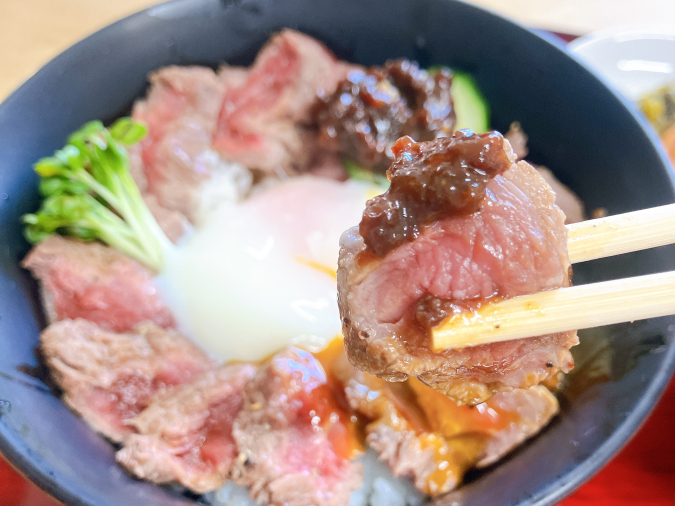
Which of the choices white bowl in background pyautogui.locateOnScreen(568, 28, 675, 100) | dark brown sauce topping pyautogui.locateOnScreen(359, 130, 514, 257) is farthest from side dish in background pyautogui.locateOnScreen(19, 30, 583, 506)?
white bowl in background pyautogui.locateOnScreen(568, 28, 675, 100)

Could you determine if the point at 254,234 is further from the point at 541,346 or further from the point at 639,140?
the point at 639,140

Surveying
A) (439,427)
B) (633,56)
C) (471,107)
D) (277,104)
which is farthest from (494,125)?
(439,427)

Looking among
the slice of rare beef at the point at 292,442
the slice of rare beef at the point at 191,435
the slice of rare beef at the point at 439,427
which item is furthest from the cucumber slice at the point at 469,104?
the slice of rare beef at the point at 191,435

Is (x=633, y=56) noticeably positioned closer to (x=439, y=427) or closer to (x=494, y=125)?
(x=494, y=125)

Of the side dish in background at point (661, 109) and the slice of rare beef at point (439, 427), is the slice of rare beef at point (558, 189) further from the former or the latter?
the side dish in background at point (661, 109)

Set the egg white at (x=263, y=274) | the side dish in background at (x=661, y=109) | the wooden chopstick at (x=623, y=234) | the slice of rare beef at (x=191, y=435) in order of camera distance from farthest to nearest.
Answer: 1. the side dish in background at (x=661, y=109)
2. the egg white at (x=263, y=274)
3. the slice of rare beef at (x=191, y=435)
4. the wooden chopstick at (x=623, y=234)

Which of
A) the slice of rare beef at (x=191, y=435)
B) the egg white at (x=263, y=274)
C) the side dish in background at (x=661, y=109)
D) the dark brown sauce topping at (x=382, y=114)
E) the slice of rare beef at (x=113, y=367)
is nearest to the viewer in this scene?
the slice of rare beef at (x=191, y=435)

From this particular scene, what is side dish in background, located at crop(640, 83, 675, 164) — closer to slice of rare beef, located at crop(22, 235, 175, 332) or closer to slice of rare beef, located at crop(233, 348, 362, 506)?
slice of rare beef, located at crop(233, 348, 362, 506)
